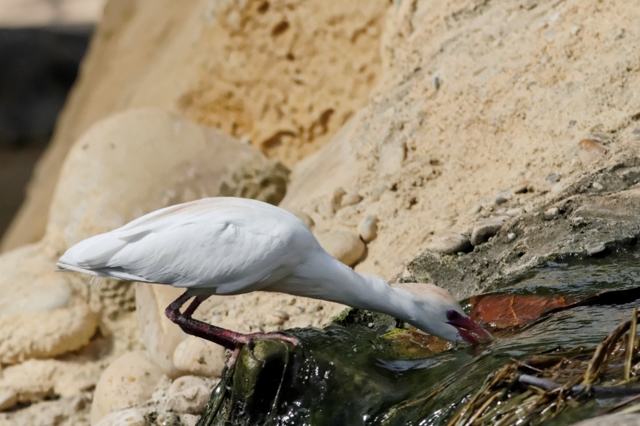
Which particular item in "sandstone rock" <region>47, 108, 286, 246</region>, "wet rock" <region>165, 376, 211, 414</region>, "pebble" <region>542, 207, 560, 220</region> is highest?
"sandstone rock" <region>47, 108, 286, 246</region>

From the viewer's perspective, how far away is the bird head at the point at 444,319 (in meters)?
3.80

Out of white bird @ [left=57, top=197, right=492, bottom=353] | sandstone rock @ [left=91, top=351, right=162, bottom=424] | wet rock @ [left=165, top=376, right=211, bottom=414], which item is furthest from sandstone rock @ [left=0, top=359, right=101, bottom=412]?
white bird @ [left=57, top=197, right=492, bottom=353]

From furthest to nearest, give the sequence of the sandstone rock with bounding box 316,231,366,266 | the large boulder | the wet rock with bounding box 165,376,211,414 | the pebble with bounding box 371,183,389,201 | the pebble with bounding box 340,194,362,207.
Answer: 1. the large boulder
2. the pebble with bounding box 340,194,362,207
3. the pebble with bounding box 371,183,389,201
4. the sandstone rock with bounding box 316,231,366,266
5. the wet rock with bounding box 165,376,211,414

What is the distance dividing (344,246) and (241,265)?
6.86ft

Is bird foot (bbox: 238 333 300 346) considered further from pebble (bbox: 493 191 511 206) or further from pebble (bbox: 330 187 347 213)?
pebble (bbox: 330 187 347 213)

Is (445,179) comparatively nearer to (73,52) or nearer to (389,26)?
(389,26)

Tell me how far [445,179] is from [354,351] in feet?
8.17

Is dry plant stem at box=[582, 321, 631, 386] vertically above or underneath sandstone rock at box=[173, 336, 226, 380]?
above

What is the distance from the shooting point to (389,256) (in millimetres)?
5707

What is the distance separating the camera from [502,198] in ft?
17.7

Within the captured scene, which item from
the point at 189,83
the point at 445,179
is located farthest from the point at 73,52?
the point at 445,179

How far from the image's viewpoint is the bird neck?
384 centimetres

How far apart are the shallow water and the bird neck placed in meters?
0.19

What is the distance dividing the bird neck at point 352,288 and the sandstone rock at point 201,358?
156 centimetres
